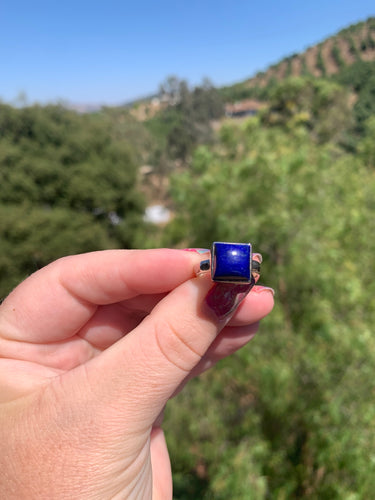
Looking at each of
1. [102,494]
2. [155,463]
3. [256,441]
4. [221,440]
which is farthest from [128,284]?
[221,440]

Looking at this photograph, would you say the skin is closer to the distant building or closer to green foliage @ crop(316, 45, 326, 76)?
green foliage @ crop(316, 45, 326, 76)

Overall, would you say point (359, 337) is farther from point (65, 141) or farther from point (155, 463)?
point (65, 141)

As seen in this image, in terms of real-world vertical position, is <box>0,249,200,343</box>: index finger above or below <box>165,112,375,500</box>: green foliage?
above

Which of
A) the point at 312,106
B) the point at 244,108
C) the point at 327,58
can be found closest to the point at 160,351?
the point at 312,106

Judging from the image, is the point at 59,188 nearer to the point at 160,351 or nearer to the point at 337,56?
the point at 160,351

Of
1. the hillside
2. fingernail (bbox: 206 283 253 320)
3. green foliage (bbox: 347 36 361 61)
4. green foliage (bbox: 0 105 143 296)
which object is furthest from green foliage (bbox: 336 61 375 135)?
fingernail (bbox: 206 283 253 320)

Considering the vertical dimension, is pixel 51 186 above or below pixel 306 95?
below
